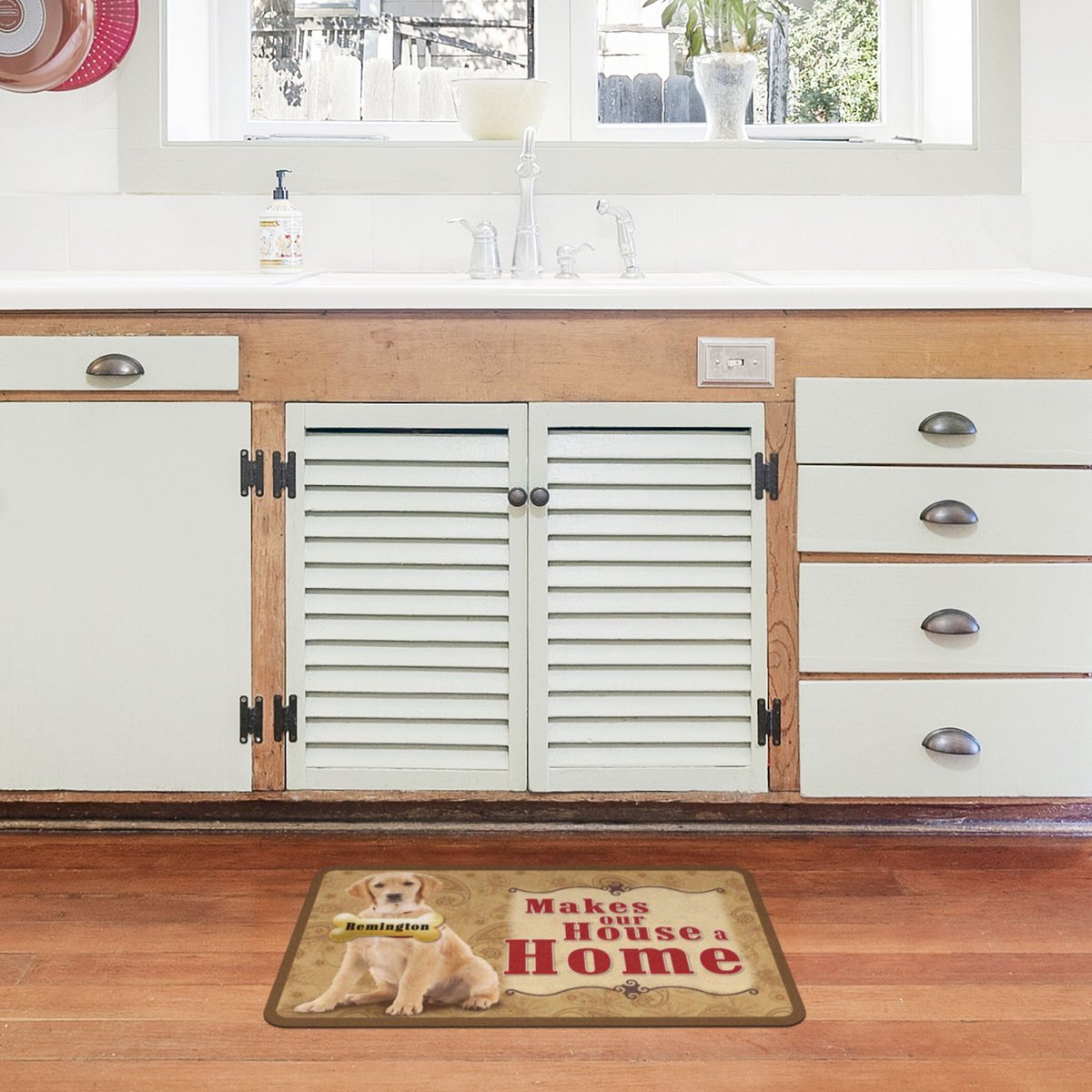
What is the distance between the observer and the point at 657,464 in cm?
198

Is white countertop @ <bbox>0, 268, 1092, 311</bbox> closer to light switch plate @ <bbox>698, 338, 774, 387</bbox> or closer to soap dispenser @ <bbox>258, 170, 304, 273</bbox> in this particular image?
light switch plate @ <bbox>698, 338, 774, 387</bbox>

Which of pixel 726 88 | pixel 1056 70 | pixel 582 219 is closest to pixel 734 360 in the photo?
pixel 582 219

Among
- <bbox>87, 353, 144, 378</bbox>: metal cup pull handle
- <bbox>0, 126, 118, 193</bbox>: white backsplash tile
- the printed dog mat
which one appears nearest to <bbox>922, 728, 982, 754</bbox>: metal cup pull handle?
the printed dog mat

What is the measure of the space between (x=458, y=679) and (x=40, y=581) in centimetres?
69

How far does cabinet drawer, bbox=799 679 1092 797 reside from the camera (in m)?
2.00

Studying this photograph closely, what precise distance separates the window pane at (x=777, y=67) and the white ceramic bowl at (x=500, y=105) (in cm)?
25

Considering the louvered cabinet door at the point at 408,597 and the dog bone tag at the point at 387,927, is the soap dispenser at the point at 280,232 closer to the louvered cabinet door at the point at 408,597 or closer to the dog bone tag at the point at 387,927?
the louvered cabinet door at the point at 408,597

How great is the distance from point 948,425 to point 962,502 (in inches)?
5.0

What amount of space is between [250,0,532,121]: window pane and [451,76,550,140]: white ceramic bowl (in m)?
0.19

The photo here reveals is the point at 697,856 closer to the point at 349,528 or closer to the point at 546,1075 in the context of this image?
the point at 546,1075

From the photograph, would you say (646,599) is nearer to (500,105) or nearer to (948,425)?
(948,425)

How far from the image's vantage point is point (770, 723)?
6.59 feet

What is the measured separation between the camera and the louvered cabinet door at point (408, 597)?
1.98m

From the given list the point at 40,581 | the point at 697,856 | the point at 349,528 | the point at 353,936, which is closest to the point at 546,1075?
the point at 353,936
